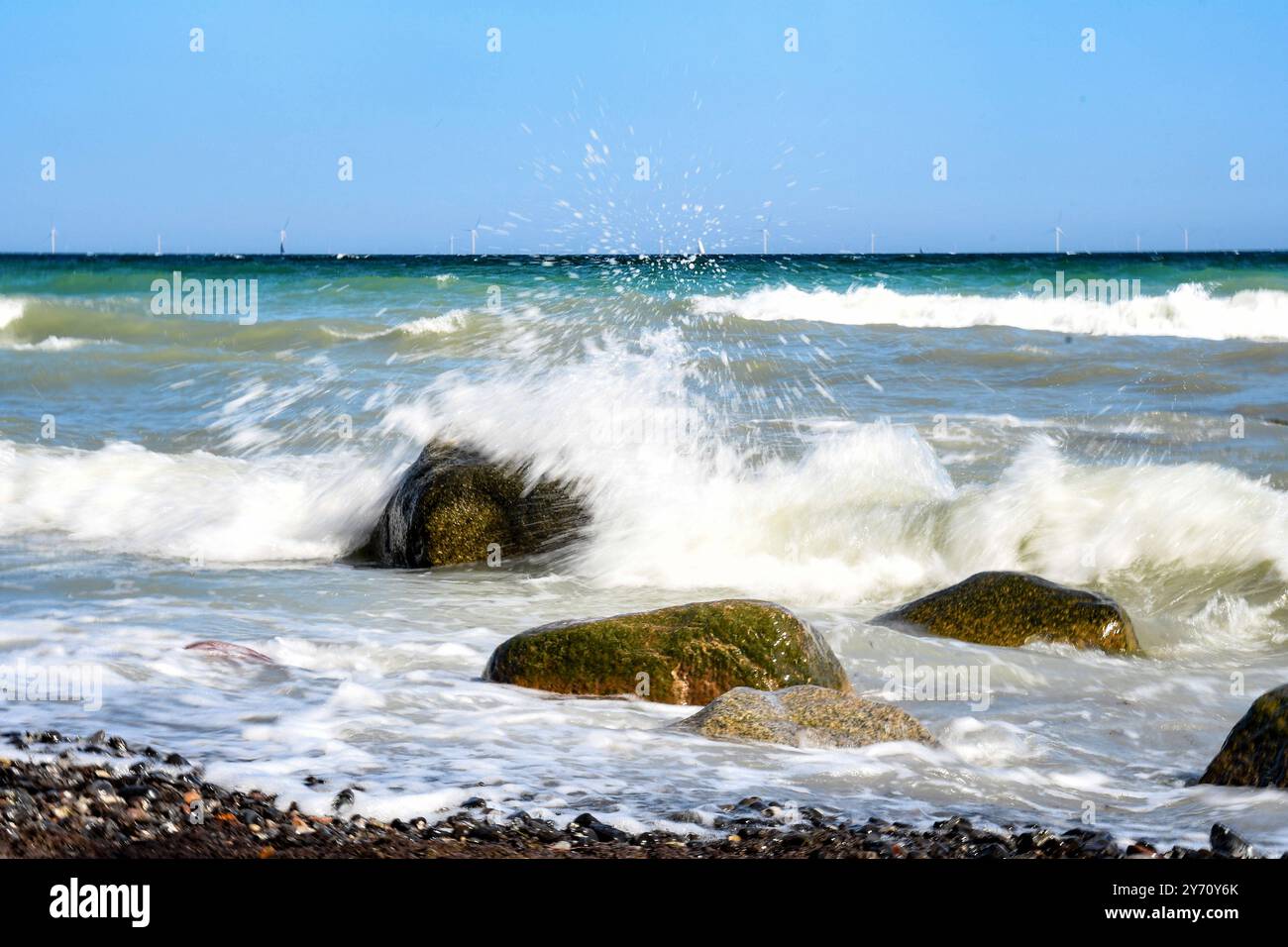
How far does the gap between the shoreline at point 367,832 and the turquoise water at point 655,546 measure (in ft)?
0.56

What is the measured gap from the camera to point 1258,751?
4328 mm

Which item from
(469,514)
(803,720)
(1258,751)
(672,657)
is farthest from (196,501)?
(1258,751)

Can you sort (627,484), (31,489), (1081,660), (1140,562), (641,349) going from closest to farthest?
(1081,660) → (1140,562) → (627,484) → (31,489) → (641,349)

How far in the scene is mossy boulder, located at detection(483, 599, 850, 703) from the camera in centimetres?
543

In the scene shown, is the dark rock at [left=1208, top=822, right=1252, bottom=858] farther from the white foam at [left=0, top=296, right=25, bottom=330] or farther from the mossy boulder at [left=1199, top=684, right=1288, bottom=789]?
the white foam at [left=0, top=296, right=25, bottom=330]

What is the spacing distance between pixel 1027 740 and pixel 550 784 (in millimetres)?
2019

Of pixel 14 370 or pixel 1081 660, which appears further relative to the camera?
pixel 14 370

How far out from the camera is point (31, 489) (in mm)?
10289

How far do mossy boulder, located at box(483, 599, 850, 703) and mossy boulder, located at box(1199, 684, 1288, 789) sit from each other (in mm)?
1646

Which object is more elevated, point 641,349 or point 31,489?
point 641,349

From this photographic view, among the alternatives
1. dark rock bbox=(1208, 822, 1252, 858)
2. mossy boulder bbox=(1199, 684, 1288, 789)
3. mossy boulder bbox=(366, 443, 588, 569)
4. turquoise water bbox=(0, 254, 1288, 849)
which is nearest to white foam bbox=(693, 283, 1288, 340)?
turquoise water bbox=(0, 254, 1288, 849)
